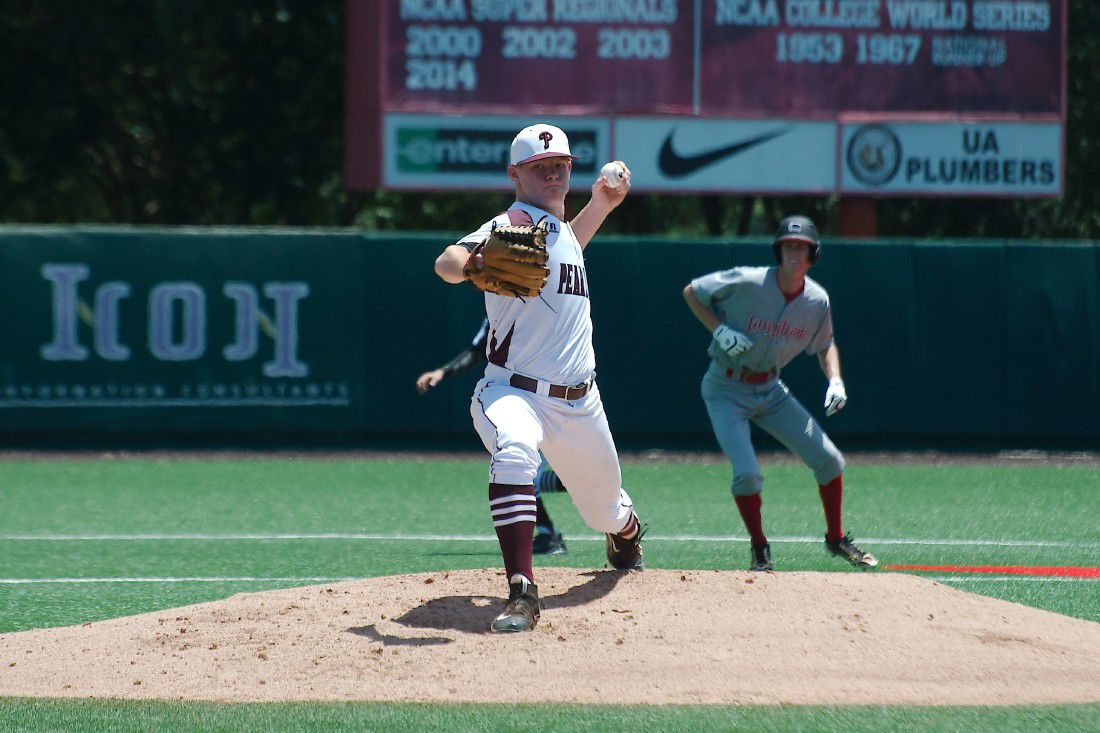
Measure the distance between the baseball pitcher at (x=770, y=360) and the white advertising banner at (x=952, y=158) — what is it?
8367 millimetres

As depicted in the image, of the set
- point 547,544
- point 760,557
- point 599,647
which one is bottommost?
point 547,544

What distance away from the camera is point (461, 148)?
15.4 meters

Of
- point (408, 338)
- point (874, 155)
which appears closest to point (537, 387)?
point (408, 338)

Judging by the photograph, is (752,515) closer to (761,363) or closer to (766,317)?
(761,363)

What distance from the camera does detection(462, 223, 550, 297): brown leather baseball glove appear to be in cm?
532

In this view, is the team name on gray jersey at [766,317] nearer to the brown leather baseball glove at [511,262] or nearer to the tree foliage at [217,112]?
the brown leather baseball glove at [511,262]

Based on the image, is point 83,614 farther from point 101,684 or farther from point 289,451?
point 289,451

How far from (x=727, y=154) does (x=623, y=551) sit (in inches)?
390

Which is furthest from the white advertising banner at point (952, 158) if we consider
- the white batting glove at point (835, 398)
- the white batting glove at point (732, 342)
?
the white batting glove at point (732, 342)

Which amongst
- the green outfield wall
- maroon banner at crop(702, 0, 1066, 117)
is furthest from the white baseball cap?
maroon banner at crop(702, 0, 1066, 117)

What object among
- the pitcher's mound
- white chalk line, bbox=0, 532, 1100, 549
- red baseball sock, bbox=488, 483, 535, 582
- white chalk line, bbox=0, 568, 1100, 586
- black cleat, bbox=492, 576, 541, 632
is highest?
red baseball sock, bbox=488, 483, 535, 582

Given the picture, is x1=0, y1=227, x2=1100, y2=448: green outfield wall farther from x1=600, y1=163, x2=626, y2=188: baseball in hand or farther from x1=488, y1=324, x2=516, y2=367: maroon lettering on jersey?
x1=488, y1=324, x2=516, y2=367: maroon lettering on jersey

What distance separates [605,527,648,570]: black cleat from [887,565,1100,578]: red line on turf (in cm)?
210

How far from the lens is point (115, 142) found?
2341 centimetres
